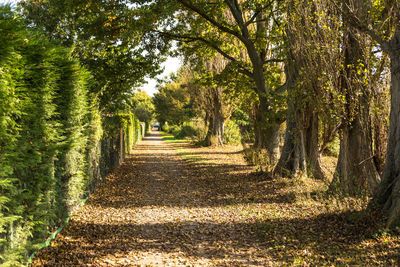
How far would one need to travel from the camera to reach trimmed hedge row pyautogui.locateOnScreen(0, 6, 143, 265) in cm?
349

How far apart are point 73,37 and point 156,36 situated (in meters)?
3.21

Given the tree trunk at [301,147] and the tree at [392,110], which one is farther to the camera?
the tree trunk at [301,147]

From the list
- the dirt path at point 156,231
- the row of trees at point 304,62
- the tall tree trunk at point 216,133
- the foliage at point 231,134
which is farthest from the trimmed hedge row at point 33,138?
the foliage at point 231,134

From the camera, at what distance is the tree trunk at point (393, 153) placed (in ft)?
17.2

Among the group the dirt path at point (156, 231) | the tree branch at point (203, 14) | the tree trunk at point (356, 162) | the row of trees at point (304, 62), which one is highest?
Result: the tree branch at point (203, 14)

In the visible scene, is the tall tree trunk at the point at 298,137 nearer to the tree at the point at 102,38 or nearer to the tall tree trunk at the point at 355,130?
the tall tree trunk at the point at 355,130

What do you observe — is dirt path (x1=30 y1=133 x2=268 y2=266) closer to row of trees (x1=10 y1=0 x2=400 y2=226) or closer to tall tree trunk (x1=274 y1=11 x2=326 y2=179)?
tall tree trunk (x1=274 y1=11 x2=326 y2=179)

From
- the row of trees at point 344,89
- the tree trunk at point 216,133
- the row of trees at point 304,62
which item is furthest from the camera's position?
the tree trunk at point 216,133

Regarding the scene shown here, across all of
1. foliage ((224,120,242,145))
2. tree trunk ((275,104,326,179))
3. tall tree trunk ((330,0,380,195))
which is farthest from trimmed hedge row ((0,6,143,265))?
foliage ((224,120,242,145))

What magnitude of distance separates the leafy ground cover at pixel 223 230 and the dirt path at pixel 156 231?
0.02 metres

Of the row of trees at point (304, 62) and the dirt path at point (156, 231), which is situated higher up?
the row of trees at point (304, 62)

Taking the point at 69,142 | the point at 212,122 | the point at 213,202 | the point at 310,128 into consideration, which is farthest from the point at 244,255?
the point at 212,122

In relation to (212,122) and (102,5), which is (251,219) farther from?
(212,122)

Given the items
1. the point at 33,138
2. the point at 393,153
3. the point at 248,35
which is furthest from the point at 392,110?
the point at 248,35
